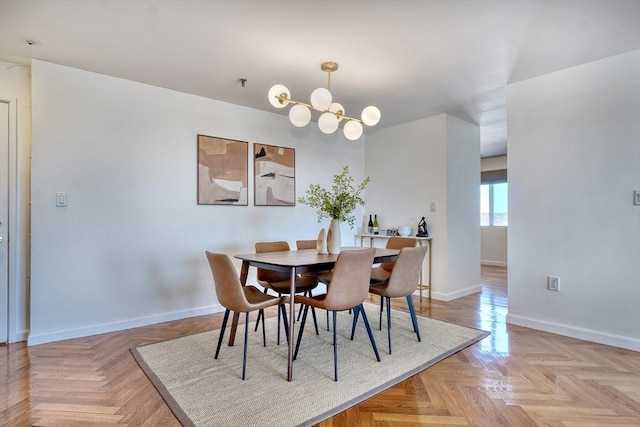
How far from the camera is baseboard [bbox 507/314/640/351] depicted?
261cm

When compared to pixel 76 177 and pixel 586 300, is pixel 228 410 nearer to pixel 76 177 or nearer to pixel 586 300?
pixel 76 177

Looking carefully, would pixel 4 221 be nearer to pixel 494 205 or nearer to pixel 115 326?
pixel 115 326

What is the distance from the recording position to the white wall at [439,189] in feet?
13.8

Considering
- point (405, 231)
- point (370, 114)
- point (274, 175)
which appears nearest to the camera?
point (370, 114)

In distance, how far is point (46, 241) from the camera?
2.77m

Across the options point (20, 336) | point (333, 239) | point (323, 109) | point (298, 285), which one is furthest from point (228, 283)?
point (20, 336)

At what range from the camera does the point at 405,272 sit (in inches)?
102

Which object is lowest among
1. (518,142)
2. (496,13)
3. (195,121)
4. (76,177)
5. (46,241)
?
(46,241)

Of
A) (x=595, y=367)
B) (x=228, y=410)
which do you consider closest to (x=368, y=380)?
(x=228, y=410)

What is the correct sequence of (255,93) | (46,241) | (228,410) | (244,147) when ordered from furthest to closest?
(244,147) → (255,93) → (46,241) → (228,410)

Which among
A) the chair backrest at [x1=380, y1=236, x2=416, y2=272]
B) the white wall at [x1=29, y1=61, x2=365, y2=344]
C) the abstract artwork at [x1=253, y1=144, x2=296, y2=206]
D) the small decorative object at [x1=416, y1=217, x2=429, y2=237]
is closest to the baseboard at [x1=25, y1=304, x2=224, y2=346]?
the white wall at [x1=29, y1=61, x2=365, y2=344]

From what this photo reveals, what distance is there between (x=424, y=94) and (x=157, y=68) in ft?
8.42

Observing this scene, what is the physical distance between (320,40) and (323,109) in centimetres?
47

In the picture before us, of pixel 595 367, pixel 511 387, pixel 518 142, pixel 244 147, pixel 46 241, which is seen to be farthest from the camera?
pixel 244 147
